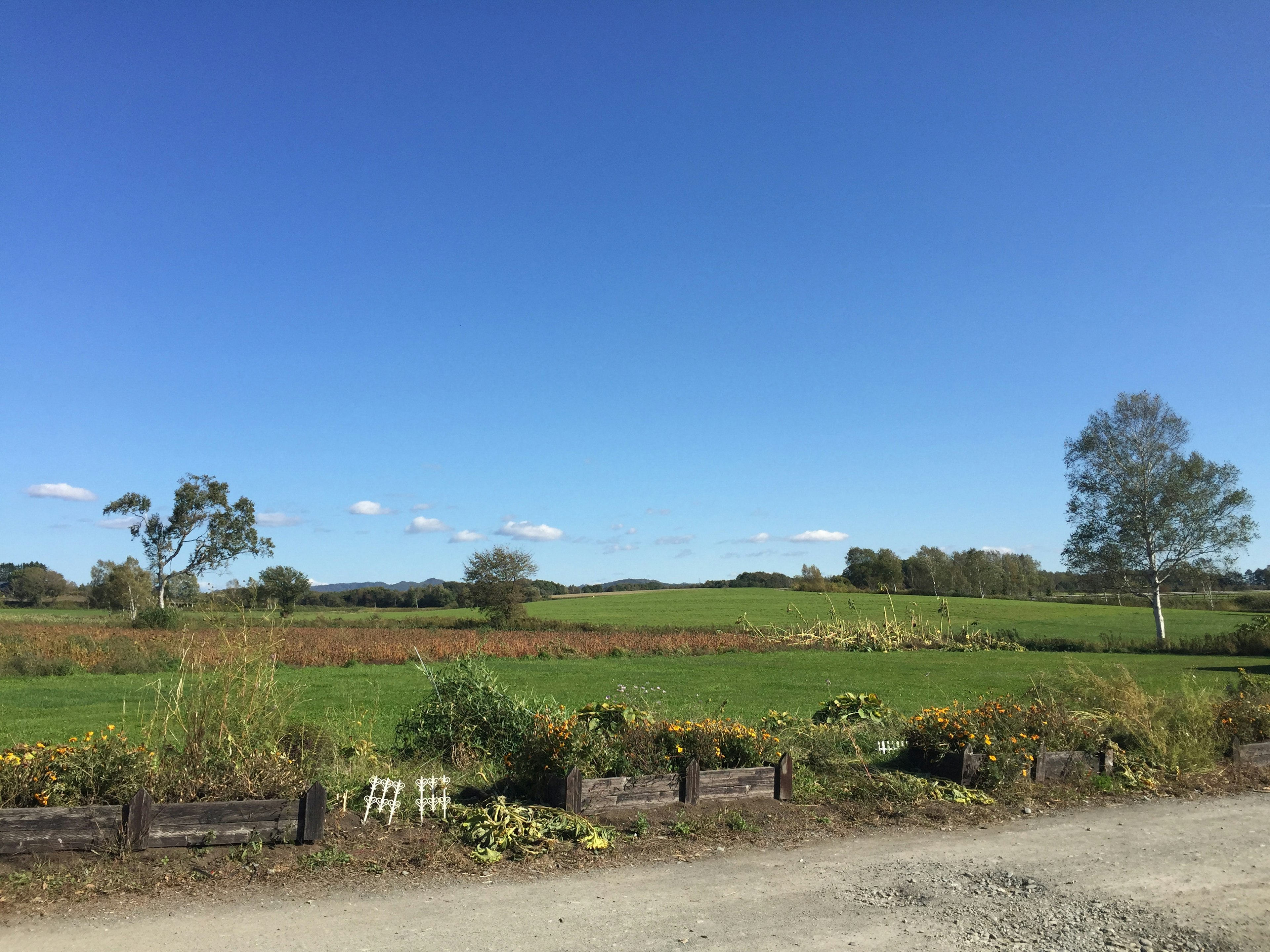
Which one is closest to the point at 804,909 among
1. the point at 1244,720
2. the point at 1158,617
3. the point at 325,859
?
the point at 325,859

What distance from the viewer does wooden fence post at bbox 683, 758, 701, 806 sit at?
300 inches

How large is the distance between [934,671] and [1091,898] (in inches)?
961

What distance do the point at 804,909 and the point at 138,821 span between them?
15.6 feet

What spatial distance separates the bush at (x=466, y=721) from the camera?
29.1 feet

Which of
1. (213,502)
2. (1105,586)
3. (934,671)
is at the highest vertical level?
(213,502)

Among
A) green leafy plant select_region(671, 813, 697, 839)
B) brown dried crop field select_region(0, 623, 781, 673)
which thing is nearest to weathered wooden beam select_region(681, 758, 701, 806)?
green leafy plant select_region(671, 813, 697, 839)

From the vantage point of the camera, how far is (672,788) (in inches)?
300

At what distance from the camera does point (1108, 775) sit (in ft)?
30.2

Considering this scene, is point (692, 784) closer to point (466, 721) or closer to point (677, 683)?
point (466, 721)

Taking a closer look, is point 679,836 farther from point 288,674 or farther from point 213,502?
point 213,502

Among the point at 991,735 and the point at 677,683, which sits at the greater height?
the point at 991,735

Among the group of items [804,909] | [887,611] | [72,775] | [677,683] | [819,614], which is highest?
[887,611]

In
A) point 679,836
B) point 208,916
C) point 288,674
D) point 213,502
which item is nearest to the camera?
point 208,916

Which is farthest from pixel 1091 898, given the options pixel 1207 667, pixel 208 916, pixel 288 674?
pixel 1207 667
